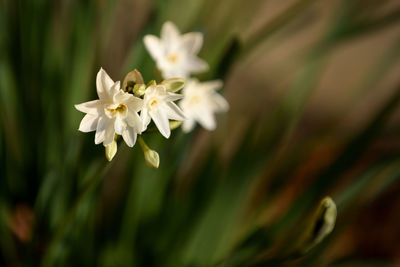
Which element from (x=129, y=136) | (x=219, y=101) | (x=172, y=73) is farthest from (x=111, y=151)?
(x=219, y=101)

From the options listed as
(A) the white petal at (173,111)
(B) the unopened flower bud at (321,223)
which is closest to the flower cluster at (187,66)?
(A) the white petal at (173,111)

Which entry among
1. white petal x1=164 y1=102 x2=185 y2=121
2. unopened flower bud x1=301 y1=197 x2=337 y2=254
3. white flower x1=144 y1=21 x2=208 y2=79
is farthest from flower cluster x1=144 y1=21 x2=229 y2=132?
unopened flower bud x1=301 y1=197 x2=337 y2=254

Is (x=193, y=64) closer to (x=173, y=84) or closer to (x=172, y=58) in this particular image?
(x=172, y=58)

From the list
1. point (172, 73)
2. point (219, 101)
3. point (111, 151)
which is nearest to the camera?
point (111, 151)

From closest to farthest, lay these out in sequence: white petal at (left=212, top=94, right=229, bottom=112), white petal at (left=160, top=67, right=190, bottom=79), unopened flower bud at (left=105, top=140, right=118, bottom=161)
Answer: unopened flower bud at (left=105, top=140, right=118, bottom=161) < white petal at (left=160, top=67, right=190, bottom=79) < white petal at (left=212, top=94, right=229, bottom=112)

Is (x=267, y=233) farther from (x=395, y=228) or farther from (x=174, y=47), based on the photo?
(x=395, y=228)

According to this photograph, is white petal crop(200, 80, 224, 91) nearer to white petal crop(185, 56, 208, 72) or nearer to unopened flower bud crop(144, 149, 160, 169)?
white petal crop(185, 56, 208, 72)

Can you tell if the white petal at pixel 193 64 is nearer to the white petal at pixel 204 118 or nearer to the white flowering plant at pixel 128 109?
the white petal at pixel 204 118

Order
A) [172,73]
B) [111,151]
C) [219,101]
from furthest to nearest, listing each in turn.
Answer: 1. [219,101]
2. [172,73]
3. [111,151]
